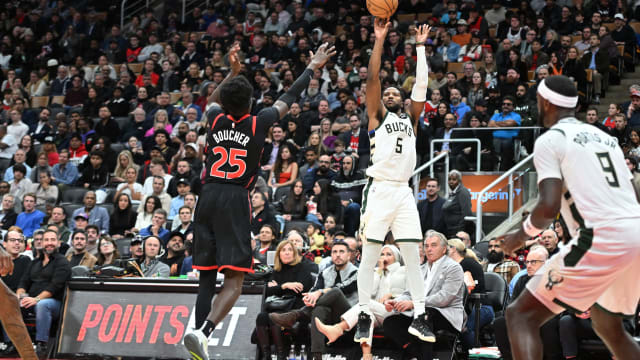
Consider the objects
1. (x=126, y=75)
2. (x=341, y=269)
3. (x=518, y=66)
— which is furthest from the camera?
(x=126, y=75)

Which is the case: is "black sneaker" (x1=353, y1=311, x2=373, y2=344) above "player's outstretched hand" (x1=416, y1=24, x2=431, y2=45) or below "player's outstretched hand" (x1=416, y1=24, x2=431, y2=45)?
below

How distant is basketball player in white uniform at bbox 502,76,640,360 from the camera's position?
4.79m

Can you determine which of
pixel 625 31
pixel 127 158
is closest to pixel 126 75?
pixel 127 158

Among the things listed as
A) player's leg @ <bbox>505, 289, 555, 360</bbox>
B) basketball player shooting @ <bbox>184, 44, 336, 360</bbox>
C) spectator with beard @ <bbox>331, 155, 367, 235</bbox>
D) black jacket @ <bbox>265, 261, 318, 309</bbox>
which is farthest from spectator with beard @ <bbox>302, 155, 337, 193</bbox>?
player's leg @ <bbox>505, 289, 555, 360</bbox>

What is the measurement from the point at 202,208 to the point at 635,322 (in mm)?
4779

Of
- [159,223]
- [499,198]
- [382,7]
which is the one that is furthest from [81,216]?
[382,7]

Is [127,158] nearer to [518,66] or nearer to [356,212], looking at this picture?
[356,212]

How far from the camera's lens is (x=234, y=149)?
6.48m

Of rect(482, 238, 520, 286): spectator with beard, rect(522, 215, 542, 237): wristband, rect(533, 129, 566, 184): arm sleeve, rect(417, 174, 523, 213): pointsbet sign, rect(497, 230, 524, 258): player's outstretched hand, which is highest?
rect(533, 129, 566, 184): arm sleeve

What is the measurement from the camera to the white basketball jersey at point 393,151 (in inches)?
303

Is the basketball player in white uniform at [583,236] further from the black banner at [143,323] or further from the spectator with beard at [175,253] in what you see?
the spectator with beard at [175,253]

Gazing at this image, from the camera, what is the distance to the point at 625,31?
15852 mm

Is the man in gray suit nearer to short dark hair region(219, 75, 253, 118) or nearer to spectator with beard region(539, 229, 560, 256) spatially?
spectator with beard region(539, 229, 560, 256)

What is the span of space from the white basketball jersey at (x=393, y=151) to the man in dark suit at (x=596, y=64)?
8664 mm
